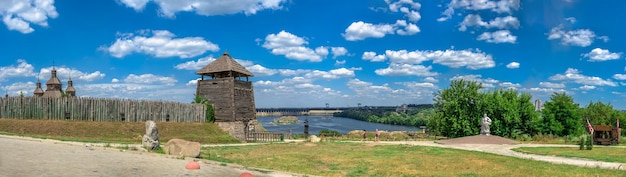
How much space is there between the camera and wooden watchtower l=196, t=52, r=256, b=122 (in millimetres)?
39625

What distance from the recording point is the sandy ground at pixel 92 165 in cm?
1075

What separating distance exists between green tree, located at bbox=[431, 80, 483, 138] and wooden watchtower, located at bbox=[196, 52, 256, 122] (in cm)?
1903

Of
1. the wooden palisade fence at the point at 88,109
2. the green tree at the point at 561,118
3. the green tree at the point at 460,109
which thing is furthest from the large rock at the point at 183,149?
the green tree at the point at 561,118

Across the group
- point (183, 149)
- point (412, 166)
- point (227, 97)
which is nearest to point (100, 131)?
point (227, 97)

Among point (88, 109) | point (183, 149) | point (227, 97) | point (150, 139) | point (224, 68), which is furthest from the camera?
point (224, 68)

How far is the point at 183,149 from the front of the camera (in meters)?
16.5

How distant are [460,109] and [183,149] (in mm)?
30568

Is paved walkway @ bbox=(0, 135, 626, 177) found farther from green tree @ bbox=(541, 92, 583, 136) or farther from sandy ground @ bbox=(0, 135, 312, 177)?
green tree @ bbox=(541, 92, 583, 136)

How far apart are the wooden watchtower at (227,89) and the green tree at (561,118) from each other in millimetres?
28399

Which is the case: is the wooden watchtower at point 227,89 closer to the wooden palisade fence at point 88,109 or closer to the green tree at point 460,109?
the wooden palisade fence at point 88,109

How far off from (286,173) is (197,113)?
26.9 meters

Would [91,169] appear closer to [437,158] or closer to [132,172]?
[132,172]

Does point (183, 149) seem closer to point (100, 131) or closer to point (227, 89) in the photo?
point (100, 131)

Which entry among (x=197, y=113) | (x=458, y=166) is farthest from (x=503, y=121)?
(x=197, y=113)
